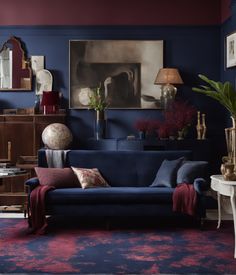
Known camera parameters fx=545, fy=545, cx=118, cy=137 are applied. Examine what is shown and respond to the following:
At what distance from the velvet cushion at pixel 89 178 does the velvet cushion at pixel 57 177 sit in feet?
0.28

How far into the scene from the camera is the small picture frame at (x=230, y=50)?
7725mm

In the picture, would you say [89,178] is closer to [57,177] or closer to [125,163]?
[57,177]

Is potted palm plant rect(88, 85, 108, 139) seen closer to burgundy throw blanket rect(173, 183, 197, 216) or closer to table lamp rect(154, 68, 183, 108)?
table lamp rect(154, 68, 183, 108)

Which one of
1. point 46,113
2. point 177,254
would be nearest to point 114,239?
point 177,254

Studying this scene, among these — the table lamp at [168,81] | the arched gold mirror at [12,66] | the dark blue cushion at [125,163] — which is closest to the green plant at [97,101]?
the table lamp at [168,81]

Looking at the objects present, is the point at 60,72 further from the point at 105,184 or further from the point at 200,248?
the point at 200,248

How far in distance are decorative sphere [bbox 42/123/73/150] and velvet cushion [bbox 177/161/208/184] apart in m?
2.07

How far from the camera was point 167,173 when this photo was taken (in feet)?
22.6

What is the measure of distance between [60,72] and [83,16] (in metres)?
0.96

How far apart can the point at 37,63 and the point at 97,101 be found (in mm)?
1171

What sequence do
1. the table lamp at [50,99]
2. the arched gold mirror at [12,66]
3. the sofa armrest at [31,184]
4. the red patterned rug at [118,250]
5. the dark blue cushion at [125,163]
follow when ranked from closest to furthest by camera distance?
the red patterned rug at [118,250]
the sofa armrest at [31,184]
the dark blue cushion at [125,163]
the table lamp at [50,99]
the arched gold mirror at [12,66]

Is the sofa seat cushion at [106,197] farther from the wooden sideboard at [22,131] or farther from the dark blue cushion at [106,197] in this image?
the wooden sideboard at [22,131]

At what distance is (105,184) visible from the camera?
6992 millimetres

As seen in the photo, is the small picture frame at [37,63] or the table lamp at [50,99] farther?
the small picture frame at [37,63]
